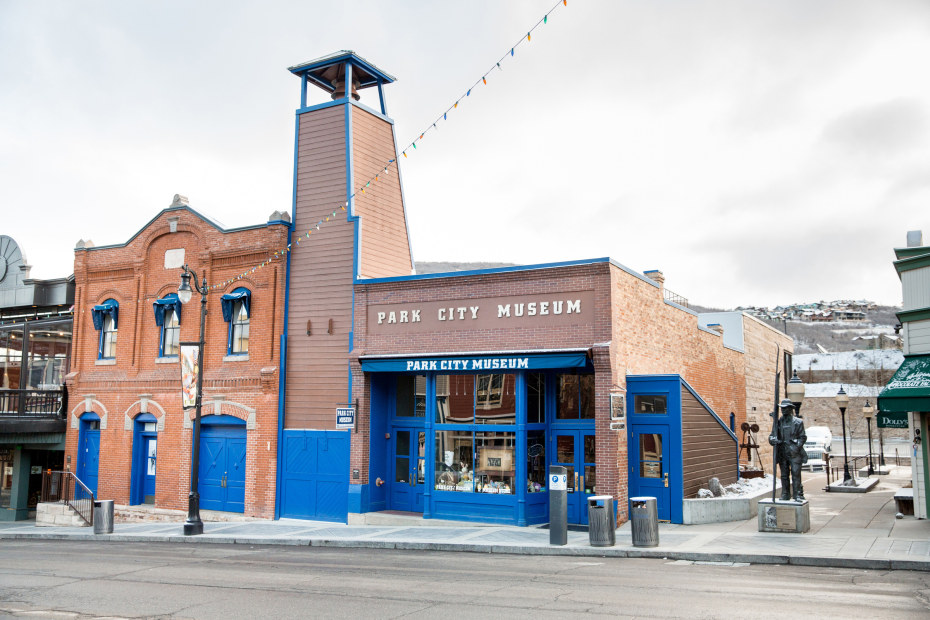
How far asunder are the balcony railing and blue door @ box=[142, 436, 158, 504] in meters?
4.32

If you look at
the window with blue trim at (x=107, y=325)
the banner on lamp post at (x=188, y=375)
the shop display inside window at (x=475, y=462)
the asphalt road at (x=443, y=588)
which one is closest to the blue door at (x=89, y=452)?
the window with blue trim at (x=107, y=325)

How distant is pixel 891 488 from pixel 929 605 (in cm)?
1812

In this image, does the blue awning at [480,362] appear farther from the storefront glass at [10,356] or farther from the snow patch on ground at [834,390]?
the snow patch on ground at [834,390]

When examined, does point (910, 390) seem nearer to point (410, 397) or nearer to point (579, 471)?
point (579, 471)

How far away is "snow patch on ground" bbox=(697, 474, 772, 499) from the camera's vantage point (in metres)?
19.0

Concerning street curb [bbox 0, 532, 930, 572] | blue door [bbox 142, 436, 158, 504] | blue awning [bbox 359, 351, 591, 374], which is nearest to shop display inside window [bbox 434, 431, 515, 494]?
blue awning [bbox 359, 351, 591, 374]

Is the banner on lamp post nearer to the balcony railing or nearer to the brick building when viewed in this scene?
the brick building

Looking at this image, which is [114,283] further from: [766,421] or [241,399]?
[766,421]

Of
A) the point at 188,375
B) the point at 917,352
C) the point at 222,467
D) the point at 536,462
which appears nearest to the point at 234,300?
the point at 188,375

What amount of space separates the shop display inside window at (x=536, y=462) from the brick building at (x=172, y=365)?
8149 mm

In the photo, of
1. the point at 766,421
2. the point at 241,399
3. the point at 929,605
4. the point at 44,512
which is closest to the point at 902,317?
the point at 929,605

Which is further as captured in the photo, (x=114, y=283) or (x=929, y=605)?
(x=114, y=283)

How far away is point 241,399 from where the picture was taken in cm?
2356

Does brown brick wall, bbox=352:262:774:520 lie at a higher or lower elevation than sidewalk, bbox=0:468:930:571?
higher
